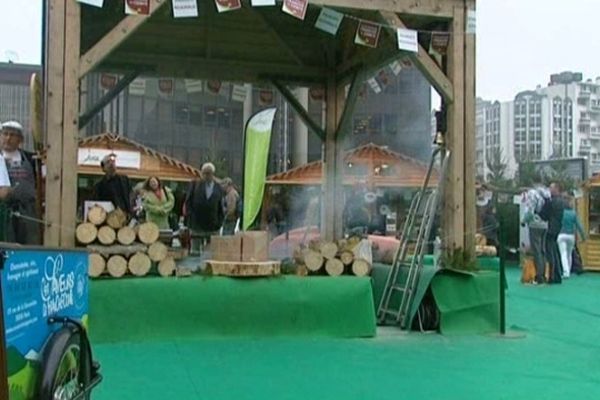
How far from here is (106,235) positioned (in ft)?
24.2

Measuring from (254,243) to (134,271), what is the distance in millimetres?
1191

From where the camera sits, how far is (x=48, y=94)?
7152 millimetres

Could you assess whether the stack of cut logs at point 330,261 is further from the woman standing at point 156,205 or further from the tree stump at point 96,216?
the woman standing at point 156,205

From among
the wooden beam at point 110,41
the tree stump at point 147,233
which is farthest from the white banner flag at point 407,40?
the tree stump at point 147,233

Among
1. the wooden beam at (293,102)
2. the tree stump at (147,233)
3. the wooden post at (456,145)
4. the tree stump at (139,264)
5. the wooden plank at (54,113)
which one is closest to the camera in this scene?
the wooden plank at (54,113)

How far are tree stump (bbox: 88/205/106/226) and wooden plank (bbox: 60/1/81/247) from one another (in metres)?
0.20

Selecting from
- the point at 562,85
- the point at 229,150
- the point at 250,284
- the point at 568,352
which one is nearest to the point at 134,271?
the point at 250,284

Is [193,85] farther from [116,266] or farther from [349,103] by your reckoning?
[116,266]

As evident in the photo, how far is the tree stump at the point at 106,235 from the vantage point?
7324 mm

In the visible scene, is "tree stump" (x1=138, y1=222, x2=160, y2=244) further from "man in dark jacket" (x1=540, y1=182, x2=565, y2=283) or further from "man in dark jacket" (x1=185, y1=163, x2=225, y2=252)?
"man in dark jacket" (x1=540, y1=182, x2=565, y2=283)

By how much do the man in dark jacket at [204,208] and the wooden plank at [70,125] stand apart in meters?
3.33

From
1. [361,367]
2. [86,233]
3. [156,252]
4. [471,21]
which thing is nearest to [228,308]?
[156,252]

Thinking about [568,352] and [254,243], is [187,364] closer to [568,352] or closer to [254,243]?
[254,243]

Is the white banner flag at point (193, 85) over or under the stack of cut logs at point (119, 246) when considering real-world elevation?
over
